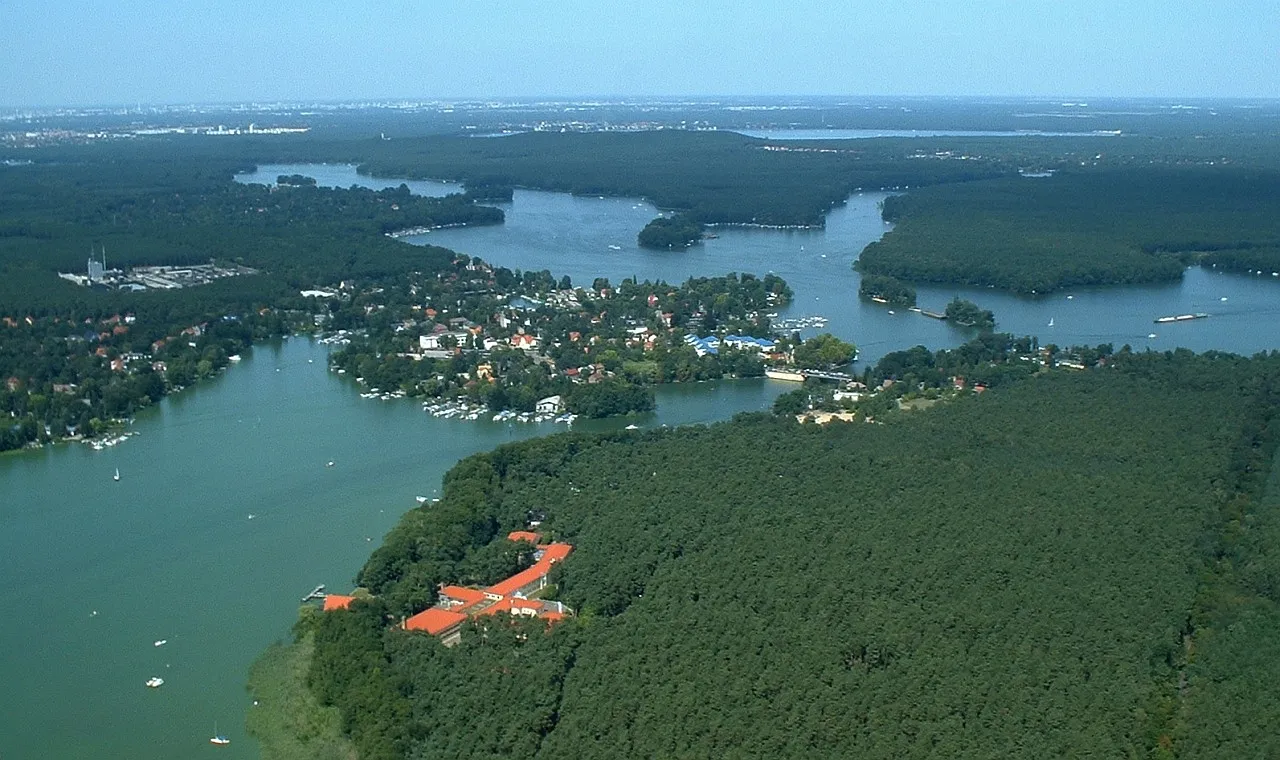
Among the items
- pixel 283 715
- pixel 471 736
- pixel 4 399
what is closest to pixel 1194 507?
pixel 471 736

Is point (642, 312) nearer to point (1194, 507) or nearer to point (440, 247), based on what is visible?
point (440, 247)

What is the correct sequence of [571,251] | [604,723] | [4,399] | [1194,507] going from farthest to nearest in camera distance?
[571,251] < [4,399] < [1194,507] < [604,723]

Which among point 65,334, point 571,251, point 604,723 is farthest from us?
point 571,251

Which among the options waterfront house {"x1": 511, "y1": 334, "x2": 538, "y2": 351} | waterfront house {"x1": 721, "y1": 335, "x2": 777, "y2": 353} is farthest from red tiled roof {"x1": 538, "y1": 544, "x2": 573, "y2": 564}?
waterfront house {"x1": 511, "y1": 334, "x2": 538, "y2": 351}

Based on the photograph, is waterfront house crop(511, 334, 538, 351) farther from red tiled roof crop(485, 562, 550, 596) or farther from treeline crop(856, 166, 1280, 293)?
red tiled roof crop(485, 562, 550, 596)

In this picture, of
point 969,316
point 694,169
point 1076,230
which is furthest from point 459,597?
point 694,169

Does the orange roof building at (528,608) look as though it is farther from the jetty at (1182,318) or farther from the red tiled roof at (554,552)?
the jetty at (1182,318)

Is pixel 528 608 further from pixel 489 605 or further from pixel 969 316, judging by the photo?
pixel 969 316
